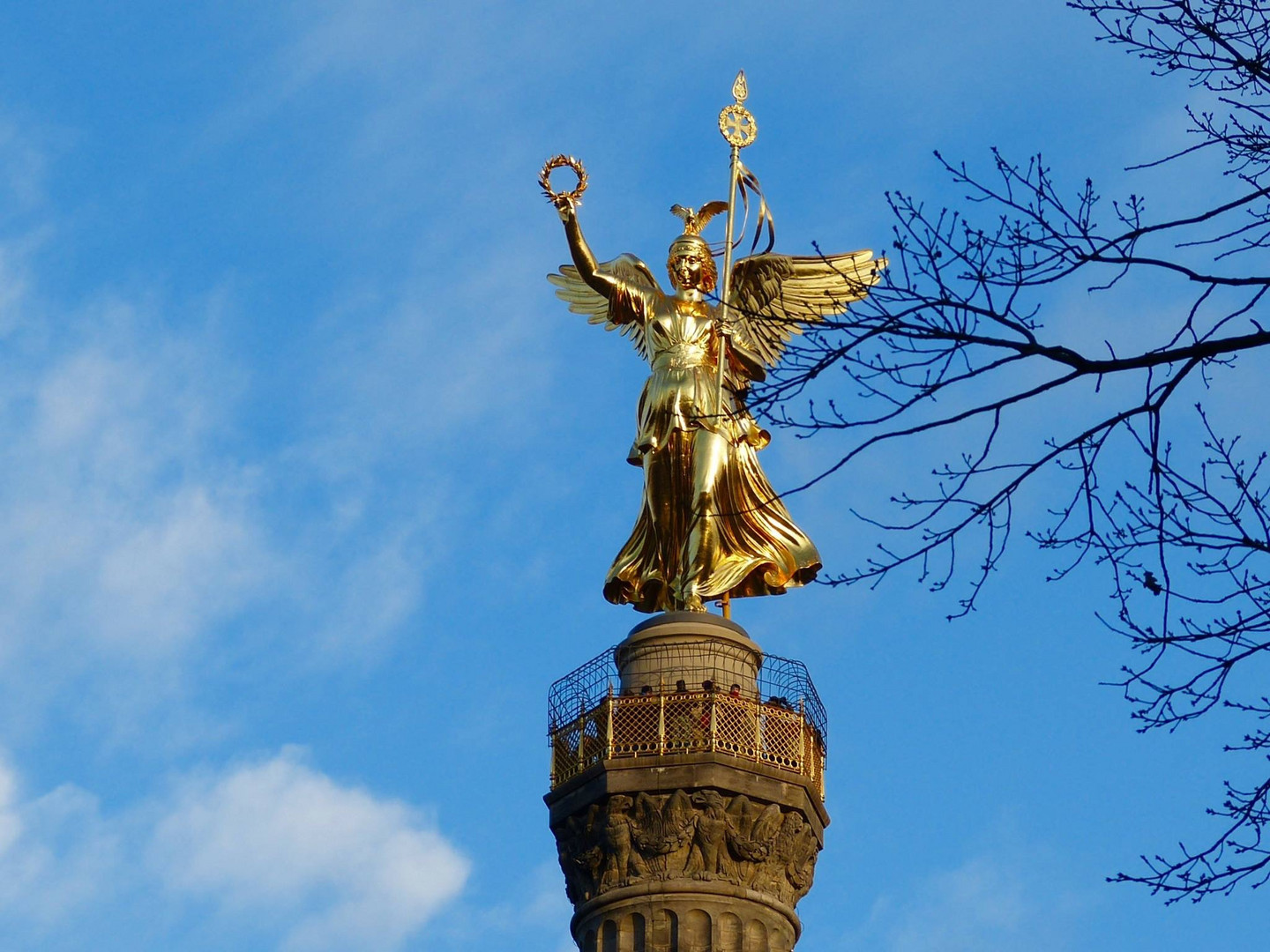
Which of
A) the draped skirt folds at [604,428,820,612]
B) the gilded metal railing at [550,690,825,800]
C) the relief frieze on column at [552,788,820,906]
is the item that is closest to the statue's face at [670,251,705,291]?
the draped skirt folds at [604,428,820,612]

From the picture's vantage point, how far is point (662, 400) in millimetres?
36781

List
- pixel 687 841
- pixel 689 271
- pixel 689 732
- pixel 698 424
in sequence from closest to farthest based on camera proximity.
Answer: pixel 687 841 → pixel 689 732 → pixel 698 424 → pixel 689 271

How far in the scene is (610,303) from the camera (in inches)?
1496

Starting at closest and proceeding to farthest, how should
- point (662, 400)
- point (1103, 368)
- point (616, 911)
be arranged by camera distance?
point (1103, 368)
point (616, 911)
point (662, 400)

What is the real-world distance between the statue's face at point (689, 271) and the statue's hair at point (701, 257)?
0.05 m

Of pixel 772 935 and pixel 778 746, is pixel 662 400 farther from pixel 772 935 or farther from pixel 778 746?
pixel 772 935

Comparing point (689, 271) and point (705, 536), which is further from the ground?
point (689, 271)

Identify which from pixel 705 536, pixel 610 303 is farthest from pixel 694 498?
pixel 610 303

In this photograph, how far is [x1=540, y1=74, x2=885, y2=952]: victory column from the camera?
32844mm

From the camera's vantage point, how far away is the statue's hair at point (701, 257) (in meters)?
38.1

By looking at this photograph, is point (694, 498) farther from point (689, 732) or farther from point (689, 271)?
point (689, 732)

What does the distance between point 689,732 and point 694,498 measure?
4.36 m

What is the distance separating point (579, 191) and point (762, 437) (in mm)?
4710

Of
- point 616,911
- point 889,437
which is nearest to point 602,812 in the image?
point 616,911
